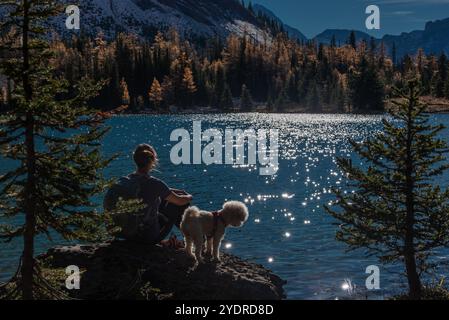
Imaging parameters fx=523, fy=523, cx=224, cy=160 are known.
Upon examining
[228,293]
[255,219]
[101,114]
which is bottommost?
[255,219]

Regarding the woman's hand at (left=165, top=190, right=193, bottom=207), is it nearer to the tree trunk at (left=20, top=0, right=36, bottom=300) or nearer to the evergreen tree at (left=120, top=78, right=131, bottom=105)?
the tree trunk at (left=20, top=0, right=36, bottom=300)

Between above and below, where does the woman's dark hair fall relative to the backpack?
above

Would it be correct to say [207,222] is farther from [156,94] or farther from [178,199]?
[156,94]

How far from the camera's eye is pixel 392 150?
12.3 meters

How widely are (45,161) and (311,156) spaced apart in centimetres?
6360

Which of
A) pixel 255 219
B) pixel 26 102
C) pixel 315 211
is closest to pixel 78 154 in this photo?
pixel 26 102

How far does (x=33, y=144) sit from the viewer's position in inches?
325

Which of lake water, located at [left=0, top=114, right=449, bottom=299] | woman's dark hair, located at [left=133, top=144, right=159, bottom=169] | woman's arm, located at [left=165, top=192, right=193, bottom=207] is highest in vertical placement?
woman's dark hair, located at [left=133, top=144, right=159, bottom=169]

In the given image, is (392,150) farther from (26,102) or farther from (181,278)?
(26,102)

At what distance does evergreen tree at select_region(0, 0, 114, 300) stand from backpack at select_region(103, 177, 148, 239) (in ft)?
8.82

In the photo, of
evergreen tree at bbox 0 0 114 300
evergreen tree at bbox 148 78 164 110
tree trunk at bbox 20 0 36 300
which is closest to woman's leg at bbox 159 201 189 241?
evergreen tree at bbox 0 0 114 300

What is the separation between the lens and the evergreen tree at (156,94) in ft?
636

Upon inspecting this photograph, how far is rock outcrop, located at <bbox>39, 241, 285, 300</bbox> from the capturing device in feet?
35.3
